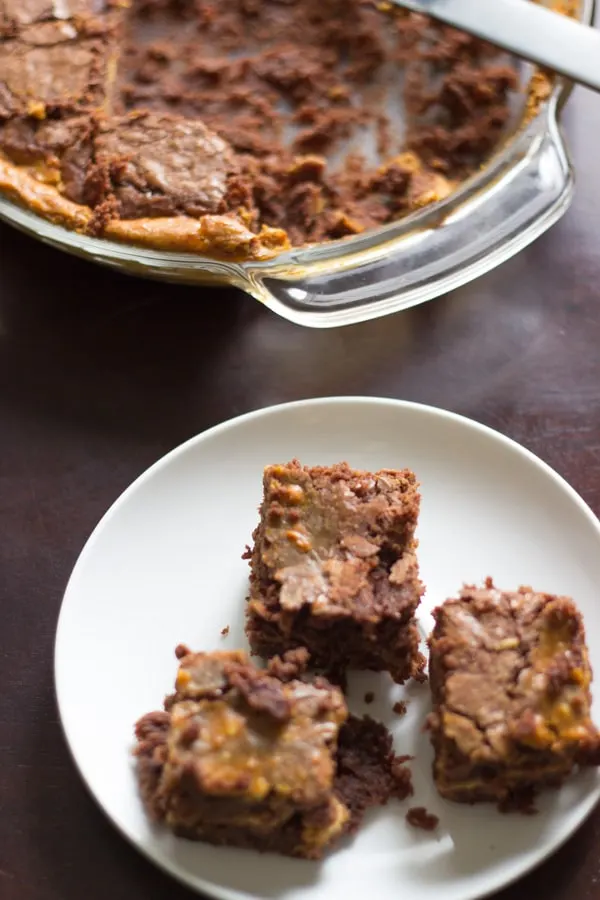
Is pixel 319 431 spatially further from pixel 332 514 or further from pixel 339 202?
pixel 339 202

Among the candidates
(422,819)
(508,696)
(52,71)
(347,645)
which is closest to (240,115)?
(52,71)

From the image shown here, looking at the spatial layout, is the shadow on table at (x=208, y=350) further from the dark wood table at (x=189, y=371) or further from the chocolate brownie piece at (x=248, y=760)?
the chocolate brownie piece at (x=248, y=760)

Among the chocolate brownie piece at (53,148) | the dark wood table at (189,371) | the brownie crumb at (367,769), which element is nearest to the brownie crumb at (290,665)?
the brownie crumb at (367,769)

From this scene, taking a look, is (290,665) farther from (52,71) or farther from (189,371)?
(52,71)

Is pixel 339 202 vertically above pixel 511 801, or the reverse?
pixel 339 202

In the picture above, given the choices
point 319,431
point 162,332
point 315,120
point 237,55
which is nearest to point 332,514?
point 319,431

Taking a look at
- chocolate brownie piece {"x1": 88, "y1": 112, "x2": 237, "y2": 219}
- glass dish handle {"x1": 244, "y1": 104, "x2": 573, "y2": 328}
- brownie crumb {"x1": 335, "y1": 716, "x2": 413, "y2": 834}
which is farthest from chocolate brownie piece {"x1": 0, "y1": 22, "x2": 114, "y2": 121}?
brownie crumb {"x1": 335, "y1": 716, "x2": 413, "y2": 834}

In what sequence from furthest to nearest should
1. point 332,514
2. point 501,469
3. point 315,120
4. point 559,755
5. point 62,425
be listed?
point 315,120
point 62,425
point 501,469
point 332,514
point 559,755
